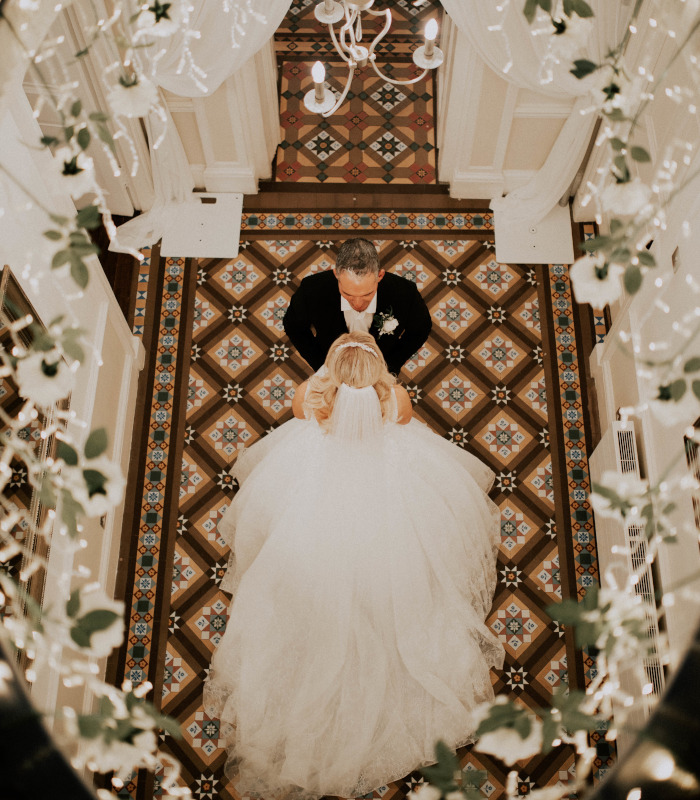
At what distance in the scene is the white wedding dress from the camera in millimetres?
3396

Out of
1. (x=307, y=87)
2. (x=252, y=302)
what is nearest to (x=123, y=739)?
(x=252, y=302)

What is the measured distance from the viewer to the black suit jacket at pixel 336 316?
358 centimetres

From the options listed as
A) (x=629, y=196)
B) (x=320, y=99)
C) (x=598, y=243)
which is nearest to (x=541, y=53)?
(x=320, y=99)

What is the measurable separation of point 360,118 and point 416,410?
2.23 m

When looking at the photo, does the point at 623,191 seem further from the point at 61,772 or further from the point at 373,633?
the point at 373,633

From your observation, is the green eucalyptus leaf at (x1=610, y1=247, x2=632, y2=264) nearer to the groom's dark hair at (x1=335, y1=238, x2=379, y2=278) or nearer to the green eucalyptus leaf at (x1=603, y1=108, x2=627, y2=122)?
the green eucalyptus leaf at (x1=603, y1=108, x2=627, y2=122)

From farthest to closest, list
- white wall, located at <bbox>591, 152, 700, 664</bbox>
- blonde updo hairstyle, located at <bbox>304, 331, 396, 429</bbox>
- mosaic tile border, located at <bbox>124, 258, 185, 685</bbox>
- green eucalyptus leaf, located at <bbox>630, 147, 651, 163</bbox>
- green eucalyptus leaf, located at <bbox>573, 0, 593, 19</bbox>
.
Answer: mosaic tile border, located at <bbox>124, 258, 185, 685</bbox>, white wall, located at <bbox>591, 152, 700, 664</bbox>, blonde updo hairstyle, located at <bbox>304, 331, 396, 429</bbox>, green eucalyptus leaf, located at <bbox>573, 0, 593, 19</bbox>, green eucalyptus leaf, located at <bbox>630, 147, 651, 163</bbox>

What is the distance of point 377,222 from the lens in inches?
197

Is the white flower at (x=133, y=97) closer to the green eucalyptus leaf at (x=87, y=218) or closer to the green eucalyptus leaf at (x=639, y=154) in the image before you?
the green eucalyptus leaf at (x=87, y=218)

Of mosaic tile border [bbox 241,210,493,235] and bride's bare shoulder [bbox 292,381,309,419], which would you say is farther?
mosaic tile border [bbox 241,210,493,235]

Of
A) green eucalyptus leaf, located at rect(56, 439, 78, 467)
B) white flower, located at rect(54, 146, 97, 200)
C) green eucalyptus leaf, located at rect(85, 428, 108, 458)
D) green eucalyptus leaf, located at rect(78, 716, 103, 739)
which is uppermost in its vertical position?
white flower, located at rect(54, 146, 97, 200)

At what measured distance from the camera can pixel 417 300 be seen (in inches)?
145

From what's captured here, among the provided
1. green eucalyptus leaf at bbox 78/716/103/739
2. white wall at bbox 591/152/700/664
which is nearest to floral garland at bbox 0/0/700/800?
green eucalyptus leaf at bbox 78/716/103/739

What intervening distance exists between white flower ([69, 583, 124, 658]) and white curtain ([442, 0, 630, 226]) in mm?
2920
